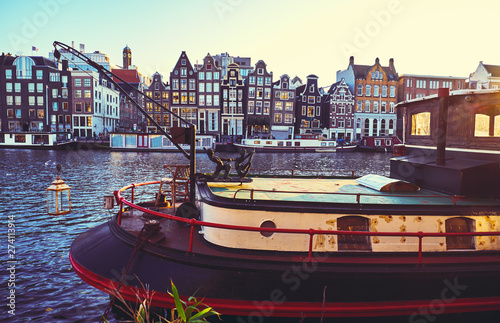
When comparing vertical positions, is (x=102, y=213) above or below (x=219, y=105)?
below

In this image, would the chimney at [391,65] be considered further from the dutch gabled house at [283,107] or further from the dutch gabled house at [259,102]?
the dutch gabled house at [259,102]

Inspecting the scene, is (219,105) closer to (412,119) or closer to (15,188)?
(15,188)

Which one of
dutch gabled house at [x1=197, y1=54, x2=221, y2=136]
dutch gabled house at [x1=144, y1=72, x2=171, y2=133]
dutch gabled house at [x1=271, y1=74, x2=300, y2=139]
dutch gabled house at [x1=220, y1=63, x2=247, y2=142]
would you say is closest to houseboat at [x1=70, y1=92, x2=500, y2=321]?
dutch gabled house at [x1=220, y1=63, x2=247, y2=142]

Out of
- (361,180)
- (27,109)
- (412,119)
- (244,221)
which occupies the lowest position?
(244,221)

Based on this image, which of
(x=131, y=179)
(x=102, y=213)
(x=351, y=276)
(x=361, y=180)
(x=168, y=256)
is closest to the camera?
(x=351, y=276)

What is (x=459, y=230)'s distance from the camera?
718 centimetres

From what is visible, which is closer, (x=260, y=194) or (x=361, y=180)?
(x=260, y=194)

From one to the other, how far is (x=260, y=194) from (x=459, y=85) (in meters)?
86.9

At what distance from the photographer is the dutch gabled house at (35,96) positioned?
7444 centimetres

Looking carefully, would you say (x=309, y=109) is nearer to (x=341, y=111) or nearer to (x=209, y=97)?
(x=341, y=111)

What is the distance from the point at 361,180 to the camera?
9531mm

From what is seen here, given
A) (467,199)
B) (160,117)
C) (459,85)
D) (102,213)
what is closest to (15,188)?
(102,213)

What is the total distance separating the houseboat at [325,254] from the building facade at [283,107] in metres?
65.6

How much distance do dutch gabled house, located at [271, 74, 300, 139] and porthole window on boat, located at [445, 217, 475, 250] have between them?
6598 cm
